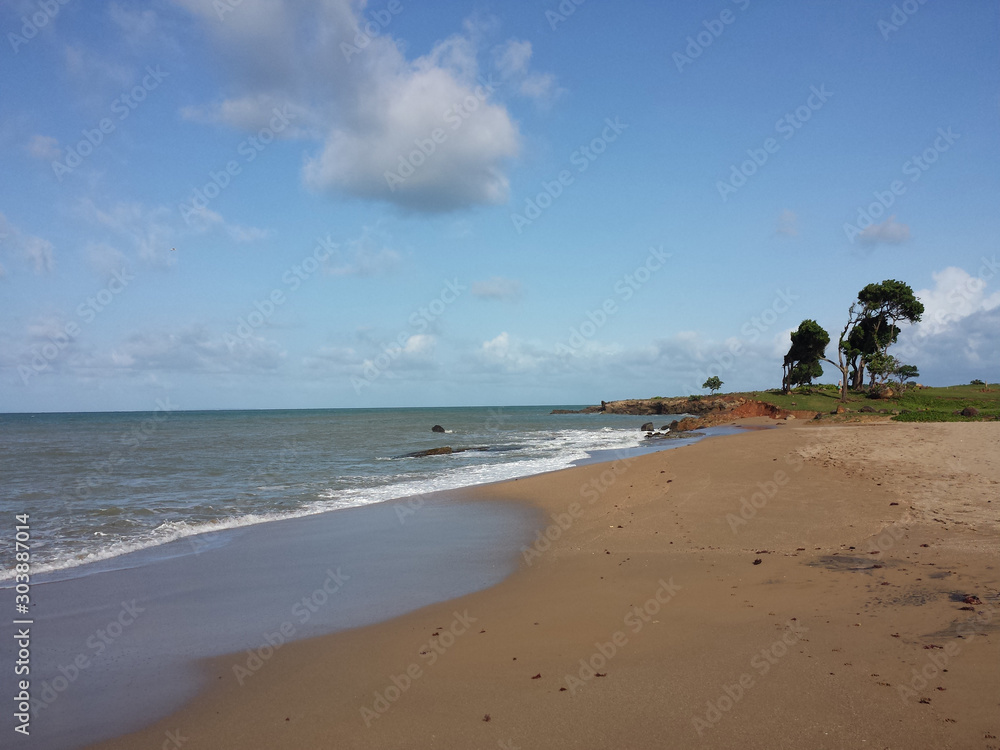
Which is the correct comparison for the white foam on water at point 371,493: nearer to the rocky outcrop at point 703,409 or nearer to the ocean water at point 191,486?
the ocean water at point 191,486

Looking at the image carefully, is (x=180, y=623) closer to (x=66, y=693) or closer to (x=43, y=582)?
(x=66, y=693)

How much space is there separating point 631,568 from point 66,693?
26.0 feet

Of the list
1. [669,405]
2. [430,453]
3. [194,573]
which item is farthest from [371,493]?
[669,405]

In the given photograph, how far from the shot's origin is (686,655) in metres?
5.97

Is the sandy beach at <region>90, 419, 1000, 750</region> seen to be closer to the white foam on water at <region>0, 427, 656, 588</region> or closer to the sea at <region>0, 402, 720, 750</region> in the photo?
the sea at <region>0, 402, 720, 750</region>

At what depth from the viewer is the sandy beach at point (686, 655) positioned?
183 inches

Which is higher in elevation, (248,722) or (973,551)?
(973,551)

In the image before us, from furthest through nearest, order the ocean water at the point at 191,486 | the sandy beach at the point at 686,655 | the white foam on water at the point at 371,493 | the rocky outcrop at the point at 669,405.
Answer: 1. the rocky outcrop at the point at 669,405
2. the ocean water at the point at 191,486
3. the white foam on water at the point at 371,493
4. the sandy beach at the point at 686,655

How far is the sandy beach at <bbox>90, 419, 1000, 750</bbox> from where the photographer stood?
4652 millimetres

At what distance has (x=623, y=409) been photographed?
120m

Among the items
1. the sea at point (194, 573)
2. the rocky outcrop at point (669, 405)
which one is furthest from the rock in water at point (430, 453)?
the rocky outcrop at point (669, 405)

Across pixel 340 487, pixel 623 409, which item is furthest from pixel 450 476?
pixel 623 409

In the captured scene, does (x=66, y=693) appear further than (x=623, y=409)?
No

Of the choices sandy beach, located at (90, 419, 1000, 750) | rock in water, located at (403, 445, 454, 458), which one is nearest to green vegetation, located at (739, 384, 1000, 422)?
rock in water, located at (403, 445, 454, 458)
